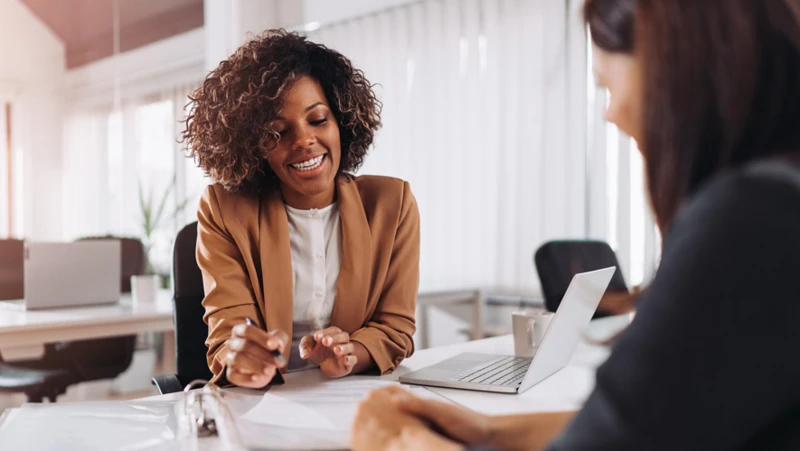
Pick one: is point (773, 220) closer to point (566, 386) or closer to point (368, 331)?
point (566, 386)

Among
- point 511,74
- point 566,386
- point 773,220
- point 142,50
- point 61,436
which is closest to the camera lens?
point 773,220

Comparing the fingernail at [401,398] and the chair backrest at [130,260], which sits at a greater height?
the chair backrest at [130,260]

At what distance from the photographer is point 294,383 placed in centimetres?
117

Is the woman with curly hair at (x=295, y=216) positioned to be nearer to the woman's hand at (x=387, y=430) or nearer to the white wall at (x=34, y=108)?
the woman's hand at (x=387, y=430)

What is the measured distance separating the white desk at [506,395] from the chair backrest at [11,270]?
85.8 inches

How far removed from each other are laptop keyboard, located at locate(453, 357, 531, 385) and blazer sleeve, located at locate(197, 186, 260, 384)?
1.39 ft

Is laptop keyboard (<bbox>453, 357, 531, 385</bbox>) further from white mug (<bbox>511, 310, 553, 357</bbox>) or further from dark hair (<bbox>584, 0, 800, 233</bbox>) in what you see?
dark hair (<bbox>584, 0, 800, 233</bbox>)

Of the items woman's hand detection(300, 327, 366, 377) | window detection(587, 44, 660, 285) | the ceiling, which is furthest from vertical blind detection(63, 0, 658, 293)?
woman's hand detection(300, 327, 366, 377)

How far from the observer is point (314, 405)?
3.23 feet

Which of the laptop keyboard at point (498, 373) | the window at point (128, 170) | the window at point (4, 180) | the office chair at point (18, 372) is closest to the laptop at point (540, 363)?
the laptop keyboard at point (498, 373)

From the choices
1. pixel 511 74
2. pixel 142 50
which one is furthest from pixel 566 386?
pixel 142 50

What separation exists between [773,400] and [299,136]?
1082mm

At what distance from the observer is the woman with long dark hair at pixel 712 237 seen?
0.46 m

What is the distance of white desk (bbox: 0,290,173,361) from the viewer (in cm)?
212
